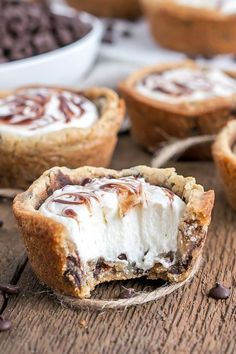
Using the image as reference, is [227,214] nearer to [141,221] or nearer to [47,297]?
[141,221]

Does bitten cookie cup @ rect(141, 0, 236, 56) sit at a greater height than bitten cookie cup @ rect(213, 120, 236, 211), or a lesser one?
lesser

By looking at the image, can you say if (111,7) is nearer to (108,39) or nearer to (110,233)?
(108,39)

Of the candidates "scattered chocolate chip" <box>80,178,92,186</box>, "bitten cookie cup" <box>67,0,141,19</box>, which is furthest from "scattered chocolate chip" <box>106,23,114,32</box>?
"scattered chocolate chip" <box>80,178,92,186</box>

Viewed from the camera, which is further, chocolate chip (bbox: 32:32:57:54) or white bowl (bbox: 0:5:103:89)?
chocolate chip (bbox: 32:32:57:54)

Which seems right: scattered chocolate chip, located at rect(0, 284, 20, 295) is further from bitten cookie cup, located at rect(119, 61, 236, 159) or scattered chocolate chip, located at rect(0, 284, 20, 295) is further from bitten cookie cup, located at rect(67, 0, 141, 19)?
bitten cookie cup, located at rect(67, 0, 141, 19)

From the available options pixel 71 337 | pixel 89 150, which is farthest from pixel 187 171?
pixel 71 337

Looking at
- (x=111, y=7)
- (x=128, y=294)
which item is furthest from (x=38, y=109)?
(x=111, y=7)
